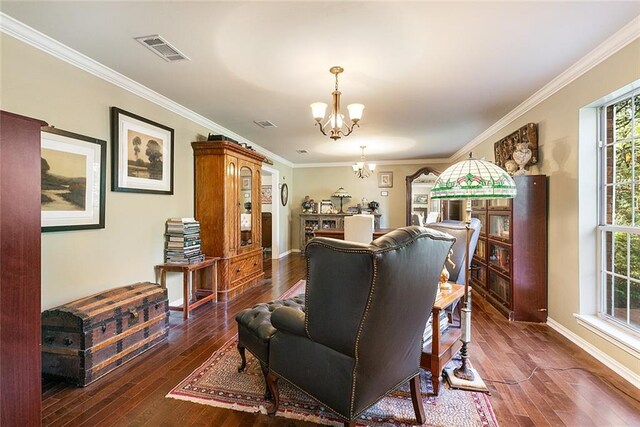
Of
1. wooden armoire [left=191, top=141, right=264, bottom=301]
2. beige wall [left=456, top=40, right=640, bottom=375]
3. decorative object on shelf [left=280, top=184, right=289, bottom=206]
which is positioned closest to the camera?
beige wall [left=456, top=40, right=640, bottom=375]

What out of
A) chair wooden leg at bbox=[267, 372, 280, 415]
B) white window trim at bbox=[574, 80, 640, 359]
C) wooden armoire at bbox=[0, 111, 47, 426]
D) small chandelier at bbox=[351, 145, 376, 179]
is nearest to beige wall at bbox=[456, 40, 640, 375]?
white window trim at bbox=[574, 80, 640, 359]

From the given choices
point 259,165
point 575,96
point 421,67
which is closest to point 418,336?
point 421,67

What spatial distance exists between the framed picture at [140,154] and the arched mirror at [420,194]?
222 inches

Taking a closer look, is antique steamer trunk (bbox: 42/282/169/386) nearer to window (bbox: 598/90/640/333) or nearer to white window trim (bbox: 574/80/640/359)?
white window trim (bbox: 574/80/640/359)

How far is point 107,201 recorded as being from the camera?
9.09 feet

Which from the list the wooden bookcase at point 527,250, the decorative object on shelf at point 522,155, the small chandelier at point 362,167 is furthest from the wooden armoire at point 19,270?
the small chandelier at point 362,167

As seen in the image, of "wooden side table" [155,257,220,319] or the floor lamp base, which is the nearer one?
the floor lamp base

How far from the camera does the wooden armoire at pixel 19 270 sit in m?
1.30

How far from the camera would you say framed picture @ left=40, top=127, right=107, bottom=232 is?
225 centimetres

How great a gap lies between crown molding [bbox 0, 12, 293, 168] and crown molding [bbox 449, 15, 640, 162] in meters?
4.07

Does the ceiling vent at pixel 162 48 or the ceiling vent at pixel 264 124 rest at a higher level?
the ceiling vent at pixel 264 124

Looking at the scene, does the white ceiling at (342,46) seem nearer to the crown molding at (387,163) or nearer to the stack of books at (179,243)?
the stack of books at (179,243)

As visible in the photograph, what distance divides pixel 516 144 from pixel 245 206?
3.77m

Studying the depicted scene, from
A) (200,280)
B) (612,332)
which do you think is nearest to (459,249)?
(612,332)
